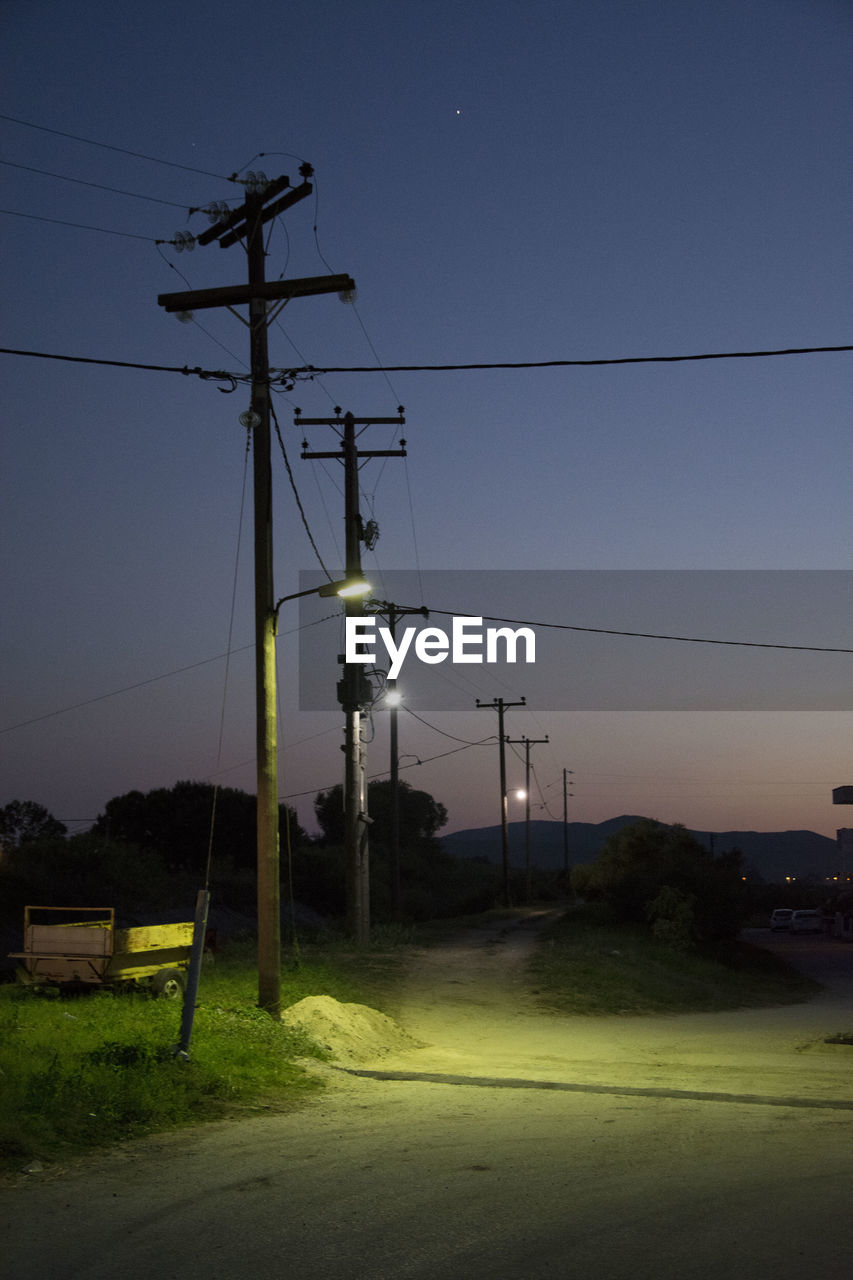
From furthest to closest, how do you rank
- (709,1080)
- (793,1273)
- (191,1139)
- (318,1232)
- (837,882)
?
(837,882)
(709,1080)
(191,1139)
(318,1232)
(793,1273)

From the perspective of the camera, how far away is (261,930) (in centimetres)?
1472

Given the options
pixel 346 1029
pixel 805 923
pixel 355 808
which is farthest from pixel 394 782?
pixel 805 923

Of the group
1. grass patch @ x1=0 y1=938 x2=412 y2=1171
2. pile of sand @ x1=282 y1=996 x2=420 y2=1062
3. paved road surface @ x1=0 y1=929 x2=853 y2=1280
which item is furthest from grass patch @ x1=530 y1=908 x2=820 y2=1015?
paved road surface @ x1=0 y1=929 x2=853 y2=1280

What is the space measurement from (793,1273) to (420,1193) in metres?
2.43

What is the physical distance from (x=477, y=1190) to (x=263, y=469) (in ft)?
33.2

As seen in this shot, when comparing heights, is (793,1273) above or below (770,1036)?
above

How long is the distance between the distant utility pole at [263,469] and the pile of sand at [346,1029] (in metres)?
0.51

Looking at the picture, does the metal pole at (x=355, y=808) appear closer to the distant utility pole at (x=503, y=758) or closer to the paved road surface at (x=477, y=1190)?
the paved road surface at (x=477, y=1190)

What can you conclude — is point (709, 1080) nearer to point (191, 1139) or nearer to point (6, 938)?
point (191, 1139)

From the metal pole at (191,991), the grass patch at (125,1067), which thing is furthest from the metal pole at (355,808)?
the metal pole at (191,991)

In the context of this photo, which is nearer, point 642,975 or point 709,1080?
point 709,1080

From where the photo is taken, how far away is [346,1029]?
49.4 ft

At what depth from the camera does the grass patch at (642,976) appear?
23.8 metres

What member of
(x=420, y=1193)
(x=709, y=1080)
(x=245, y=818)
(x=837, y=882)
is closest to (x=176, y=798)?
(x=245, y=818)
